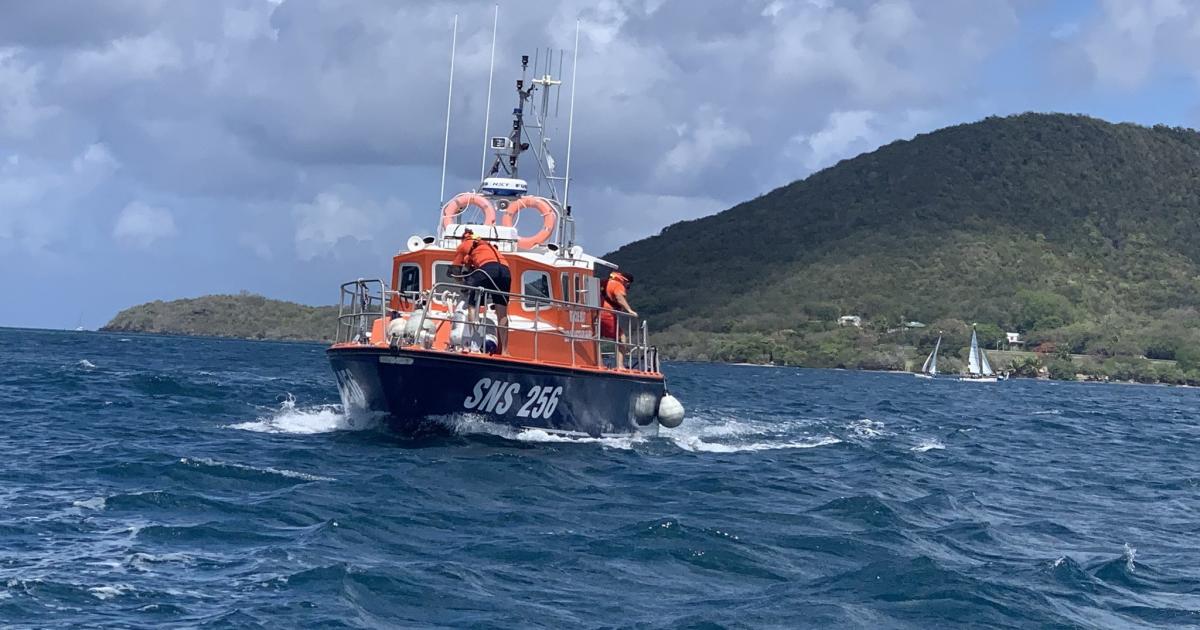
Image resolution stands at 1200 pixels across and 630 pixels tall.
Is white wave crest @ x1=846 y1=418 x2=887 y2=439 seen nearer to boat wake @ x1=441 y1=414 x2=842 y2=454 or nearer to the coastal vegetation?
boat wake @ x1=441 y1=414 x2=842 y2=454

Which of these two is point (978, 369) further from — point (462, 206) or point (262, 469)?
point (262, 469)

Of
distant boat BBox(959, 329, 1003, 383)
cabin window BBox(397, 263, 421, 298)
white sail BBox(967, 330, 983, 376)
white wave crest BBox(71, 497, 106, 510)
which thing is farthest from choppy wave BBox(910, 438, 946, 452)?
distant boat BBox(959, 329, 1003, 383)

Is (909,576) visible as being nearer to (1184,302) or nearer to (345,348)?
(345,348)

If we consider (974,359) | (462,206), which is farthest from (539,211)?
(974,359)

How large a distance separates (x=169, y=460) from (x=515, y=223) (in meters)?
8.75

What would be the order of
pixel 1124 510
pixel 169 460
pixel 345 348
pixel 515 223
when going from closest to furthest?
pixel 169 460
pixel 1124 510
pixel 345 348
pixel 515 223

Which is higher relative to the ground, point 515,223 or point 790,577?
point 515,223

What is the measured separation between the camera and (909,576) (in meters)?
11.3

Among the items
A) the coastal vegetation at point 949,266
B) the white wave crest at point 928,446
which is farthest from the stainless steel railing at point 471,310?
the coastal vegetation at point 949,266

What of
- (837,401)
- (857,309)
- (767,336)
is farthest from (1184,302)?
(837,401)

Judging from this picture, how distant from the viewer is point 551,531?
12.6 m

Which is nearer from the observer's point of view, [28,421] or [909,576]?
[909,576]

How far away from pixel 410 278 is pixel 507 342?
2702 mm

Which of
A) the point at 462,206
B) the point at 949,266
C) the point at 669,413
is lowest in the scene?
the point at 669,413
